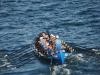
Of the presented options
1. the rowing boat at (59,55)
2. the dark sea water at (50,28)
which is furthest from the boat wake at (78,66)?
the rowing boat at (59,55)

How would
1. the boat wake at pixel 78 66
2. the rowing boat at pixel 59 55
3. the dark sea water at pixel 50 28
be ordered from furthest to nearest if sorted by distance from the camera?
1. the dark sea water at pixel 50 28
2. the rowing boat at pixel 59 55
3. the boat wake at pixel 78 66

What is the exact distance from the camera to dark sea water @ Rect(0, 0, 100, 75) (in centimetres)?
5106

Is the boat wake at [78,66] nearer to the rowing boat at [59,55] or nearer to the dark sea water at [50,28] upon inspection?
the dark sea water at [50,28]

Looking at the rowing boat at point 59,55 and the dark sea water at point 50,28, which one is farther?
the dark sea water at point 50,28

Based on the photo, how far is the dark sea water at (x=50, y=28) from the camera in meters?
51.1

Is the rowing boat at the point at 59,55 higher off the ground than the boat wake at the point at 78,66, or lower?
higher

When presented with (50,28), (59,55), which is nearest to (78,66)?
(59,55)

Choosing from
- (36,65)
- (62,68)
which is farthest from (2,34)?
(62,68)

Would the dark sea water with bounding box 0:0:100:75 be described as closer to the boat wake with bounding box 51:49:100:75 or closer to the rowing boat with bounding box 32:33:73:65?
the boat wake with bounding box 51:49:100:75

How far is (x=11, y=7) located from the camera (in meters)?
89.1

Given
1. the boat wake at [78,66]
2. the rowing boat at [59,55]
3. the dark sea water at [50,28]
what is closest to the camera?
the boat wake at [78,66]

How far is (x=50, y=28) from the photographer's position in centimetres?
7056

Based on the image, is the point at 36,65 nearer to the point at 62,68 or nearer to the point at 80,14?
the point at 62,68

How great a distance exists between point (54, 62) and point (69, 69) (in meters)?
2.97
